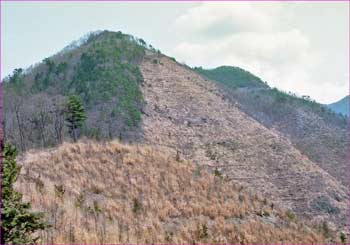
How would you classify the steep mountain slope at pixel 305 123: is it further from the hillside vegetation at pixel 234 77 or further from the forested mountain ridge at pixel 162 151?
the hillside vegetation at pixel 234 77

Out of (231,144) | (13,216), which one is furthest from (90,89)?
(13,216)

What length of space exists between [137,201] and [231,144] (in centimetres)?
3907

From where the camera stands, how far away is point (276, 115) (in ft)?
292

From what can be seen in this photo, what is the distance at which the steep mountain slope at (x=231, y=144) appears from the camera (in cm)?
4922

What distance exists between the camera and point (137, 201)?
20422mm

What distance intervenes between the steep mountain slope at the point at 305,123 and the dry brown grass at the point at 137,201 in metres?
39.6

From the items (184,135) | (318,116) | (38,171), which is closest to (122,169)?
(38,171)

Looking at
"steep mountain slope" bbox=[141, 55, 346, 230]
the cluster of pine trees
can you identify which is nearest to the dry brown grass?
the cluster of pine trees

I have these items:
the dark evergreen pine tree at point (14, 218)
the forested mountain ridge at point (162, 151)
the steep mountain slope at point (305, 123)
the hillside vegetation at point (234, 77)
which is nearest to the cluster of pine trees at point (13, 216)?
the dark evergreen pine tree at point (14, 218)

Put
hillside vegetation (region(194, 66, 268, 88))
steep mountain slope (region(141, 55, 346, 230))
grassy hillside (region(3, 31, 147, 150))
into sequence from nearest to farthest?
steep mountain slope (region(141, 55, 346, 230)), grassy hillside (region(3, 31, 147, 150)), hillside vegetation (region(194, 66, 268, 88))

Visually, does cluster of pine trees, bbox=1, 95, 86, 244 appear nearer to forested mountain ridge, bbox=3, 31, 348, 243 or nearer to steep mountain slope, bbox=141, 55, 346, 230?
A: forested mountain ridge, bbox=3, 31, 348, 243

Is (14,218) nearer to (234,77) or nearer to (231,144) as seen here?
(231,144)

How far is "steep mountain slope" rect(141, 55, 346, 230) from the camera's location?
4922 centimetres

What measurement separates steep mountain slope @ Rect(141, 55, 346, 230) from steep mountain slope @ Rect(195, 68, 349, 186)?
664 centimetres
